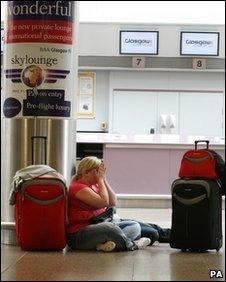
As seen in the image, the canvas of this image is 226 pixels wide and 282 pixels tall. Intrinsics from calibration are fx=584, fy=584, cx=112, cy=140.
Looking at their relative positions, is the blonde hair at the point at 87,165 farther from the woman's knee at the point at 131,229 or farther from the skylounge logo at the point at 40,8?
the skylounge logo at the point at 40,8

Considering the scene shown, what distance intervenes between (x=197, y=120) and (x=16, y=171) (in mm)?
6473

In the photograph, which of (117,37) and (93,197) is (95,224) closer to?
(93,197)

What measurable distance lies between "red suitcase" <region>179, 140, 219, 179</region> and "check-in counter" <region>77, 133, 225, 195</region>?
4350 millimetres

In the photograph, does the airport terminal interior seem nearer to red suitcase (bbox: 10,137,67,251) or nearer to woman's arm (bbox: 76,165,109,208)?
red suitcase (bbox: 10,137,67,251)

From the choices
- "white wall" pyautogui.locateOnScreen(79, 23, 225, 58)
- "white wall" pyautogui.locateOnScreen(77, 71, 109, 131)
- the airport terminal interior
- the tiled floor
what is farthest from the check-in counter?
→ the tiled floor

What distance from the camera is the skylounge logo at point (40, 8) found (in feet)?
14.6

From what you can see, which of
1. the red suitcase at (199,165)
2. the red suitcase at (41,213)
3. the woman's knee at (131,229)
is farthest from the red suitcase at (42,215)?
the red suitcase at (199,165)

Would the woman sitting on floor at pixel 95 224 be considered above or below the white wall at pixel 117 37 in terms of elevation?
below

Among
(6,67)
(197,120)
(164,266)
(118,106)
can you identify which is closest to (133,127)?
(118,106)

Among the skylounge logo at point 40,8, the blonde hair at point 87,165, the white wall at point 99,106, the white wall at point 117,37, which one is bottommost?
the blonde hair at point 87,165

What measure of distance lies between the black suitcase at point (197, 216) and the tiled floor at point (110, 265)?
85 mm

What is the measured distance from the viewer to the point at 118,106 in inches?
413

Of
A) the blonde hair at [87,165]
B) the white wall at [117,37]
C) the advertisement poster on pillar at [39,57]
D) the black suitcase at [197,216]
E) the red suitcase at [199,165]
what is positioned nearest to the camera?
the black suitcase at [197,216]

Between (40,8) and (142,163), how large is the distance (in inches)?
181
